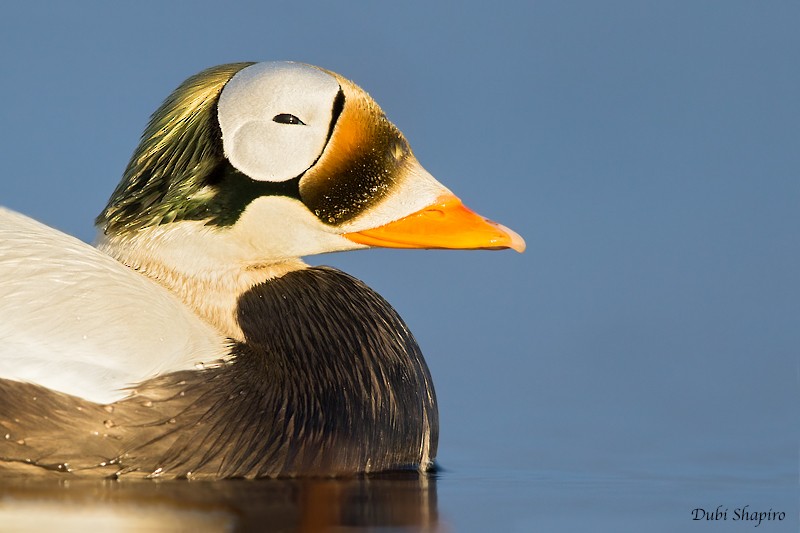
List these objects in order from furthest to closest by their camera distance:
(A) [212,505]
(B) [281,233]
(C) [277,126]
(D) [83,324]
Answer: (B) [281,233], (C) [277,126], (D) [83,324], (A) [212,505]

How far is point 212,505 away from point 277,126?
4.45 ft

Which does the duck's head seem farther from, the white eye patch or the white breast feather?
the white breast feather

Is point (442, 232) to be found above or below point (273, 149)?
below

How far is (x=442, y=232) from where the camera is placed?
6383 mm

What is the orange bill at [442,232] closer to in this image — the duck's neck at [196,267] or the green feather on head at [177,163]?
the duck's neck at [196,267]

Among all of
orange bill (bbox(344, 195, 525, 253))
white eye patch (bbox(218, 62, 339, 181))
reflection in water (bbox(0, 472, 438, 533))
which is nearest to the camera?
reflection in water (bbox(0, 472, 438, 533))

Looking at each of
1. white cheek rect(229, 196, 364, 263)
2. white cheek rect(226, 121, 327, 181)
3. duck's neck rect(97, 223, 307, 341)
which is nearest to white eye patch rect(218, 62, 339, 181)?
white cheek rect(226, 121, 327, 181)

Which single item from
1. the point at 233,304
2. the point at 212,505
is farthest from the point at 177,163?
the point at 212,505

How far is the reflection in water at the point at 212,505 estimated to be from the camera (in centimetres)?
529

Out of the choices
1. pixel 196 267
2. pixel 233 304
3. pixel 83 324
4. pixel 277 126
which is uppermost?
pixel 277 126

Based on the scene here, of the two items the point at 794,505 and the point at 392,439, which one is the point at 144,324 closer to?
the point at 392,439

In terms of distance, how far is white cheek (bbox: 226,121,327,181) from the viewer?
6.21 m

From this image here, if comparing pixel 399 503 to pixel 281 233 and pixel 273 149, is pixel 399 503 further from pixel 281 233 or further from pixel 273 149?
pixel 273 149

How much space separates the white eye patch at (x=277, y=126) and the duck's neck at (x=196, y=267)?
33 centimetres
